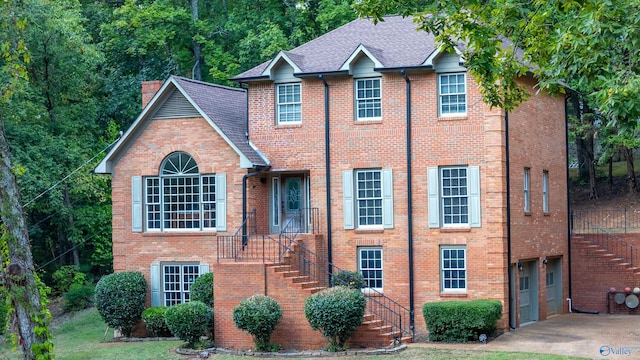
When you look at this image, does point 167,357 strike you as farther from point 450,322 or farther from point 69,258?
point 69,258

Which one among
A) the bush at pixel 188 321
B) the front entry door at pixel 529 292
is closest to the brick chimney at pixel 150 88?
the bush at pixel 188 321

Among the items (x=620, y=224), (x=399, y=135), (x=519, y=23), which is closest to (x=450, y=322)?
(x=399, y=135)

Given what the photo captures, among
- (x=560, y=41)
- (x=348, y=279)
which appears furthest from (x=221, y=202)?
(x=560, y=41)

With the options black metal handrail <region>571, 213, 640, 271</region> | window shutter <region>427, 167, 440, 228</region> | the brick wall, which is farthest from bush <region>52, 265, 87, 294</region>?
black metal handrail <region>571, 213, 640, 271</region>

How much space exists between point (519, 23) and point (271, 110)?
11762 millimetres

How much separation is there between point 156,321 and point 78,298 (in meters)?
10.5

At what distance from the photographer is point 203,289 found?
2872 centimetres

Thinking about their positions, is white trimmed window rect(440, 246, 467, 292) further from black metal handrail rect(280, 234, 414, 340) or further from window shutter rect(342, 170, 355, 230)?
window shutter rect(342, 170, 355, 230)

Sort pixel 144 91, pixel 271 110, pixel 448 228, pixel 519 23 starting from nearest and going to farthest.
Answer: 1. pixel 519 23
2. pixel 448 228
3. pixel 271 110
4. pixel 144 91

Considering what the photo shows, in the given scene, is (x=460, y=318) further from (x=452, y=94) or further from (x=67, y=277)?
(x=67, y=277)

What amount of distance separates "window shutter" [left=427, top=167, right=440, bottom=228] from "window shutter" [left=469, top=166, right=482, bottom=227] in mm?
1004

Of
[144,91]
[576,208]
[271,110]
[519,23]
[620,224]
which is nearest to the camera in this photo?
[519,23]

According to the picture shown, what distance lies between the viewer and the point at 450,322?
25.8 metres

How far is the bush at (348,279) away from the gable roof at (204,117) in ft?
14.3
